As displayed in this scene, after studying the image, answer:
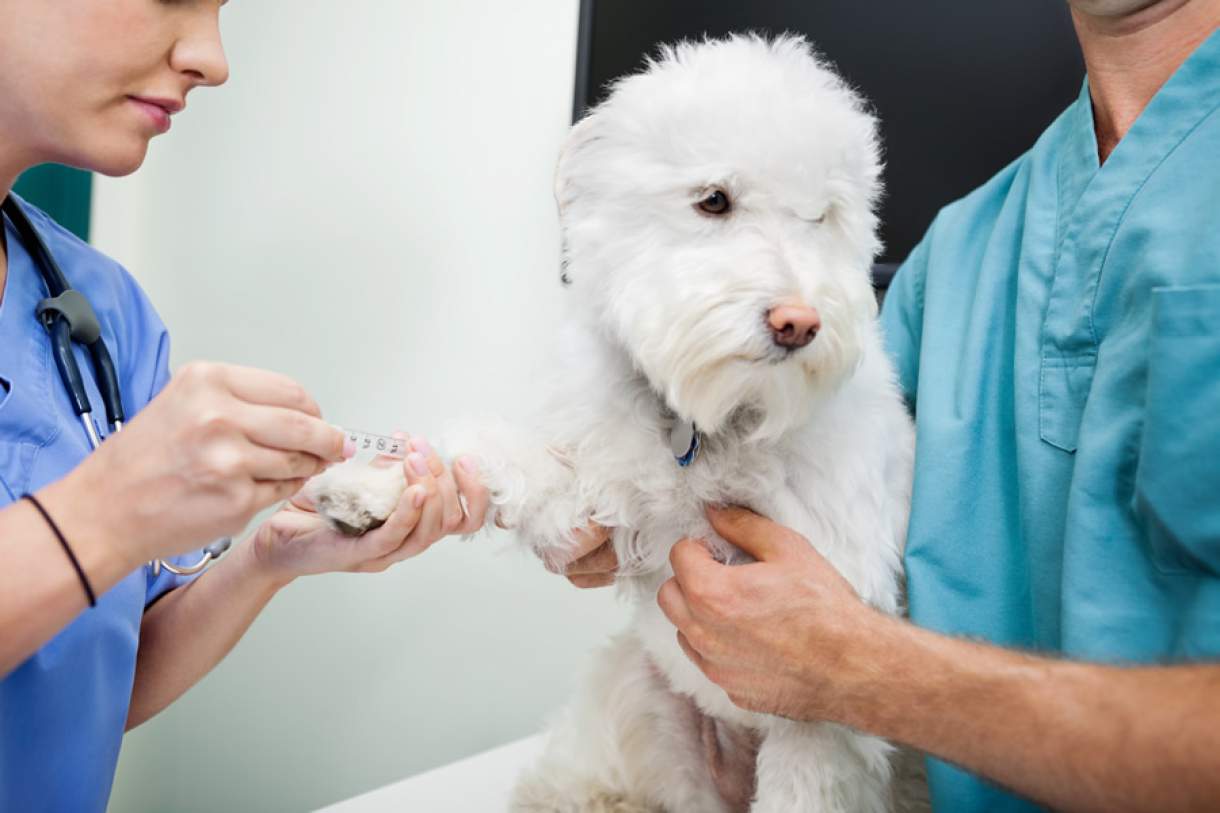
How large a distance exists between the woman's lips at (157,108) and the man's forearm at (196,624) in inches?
17.8

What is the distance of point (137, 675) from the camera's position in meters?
1.04

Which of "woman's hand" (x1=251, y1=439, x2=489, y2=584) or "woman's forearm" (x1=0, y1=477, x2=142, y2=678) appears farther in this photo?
"woman's hand" (x1=251, y1=439, x2=489, y2=584)

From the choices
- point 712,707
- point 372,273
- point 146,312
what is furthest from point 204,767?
point 712,707

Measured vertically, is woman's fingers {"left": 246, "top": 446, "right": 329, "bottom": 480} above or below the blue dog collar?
above

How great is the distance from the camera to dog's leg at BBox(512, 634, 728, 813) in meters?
1.10

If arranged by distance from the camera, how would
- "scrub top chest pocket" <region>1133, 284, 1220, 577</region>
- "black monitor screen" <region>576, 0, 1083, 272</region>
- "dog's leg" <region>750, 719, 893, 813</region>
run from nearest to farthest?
"scrub top chest pocket" <region>1133, 284, 1220, 577</region>, "dog's leg" <region>750, 719, 893, 813</region>, "black monitor screen" <region>576, 0, 1083, 272</region>

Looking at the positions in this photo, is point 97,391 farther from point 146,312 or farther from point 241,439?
point 241,439

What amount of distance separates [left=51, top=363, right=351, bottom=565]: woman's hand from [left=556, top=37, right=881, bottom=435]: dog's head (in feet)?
1.22

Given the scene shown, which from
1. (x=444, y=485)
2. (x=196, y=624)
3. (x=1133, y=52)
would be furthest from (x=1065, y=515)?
(x=196, y=624)

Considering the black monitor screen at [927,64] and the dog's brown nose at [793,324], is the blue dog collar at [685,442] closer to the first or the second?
the dog's brown nose at [793,324]

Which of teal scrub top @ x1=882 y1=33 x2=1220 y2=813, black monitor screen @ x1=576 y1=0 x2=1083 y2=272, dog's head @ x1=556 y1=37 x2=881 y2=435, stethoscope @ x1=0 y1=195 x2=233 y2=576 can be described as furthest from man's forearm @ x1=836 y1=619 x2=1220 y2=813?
black monitor screen @ x1=576 y1=0 x2=1083 y2=272

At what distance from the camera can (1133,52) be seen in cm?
94

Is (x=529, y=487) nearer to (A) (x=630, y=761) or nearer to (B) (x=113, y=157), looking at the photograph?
(A) (x=630, y=761)

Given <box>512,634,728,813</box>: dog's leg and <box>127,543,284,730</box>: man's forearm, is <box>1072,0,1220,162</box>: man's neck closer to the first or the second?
<box>512,634,728,813</box>: dog's leg
